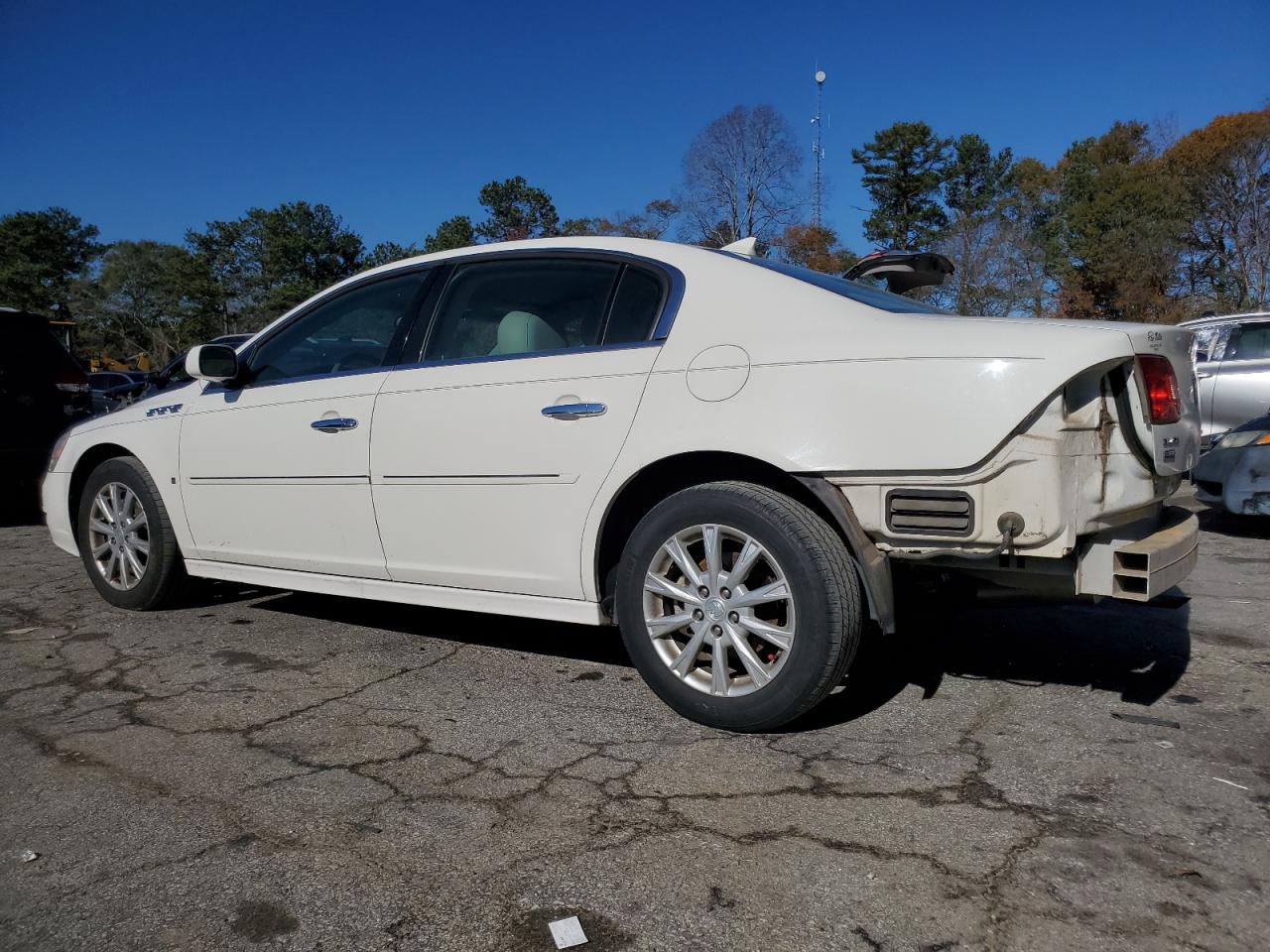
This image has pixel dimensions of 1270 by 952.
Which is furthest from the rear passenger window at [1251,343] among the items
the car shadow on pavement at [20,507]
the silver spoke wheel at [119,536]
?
the car shadow on pavement at [20,507]

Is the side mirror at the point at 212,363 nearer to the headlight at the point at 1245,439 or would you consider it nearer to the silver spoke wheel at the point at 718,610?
the silver spoke wheel at the point at 718,610

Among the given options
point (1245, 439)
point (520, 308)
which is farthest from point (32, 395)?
point (1245, 439)

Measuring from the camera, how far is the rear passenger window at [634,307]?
3.19m

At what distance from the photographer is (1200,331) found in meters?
9.86

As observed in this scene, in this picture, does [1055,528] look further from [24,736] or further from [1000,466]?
[24,736]

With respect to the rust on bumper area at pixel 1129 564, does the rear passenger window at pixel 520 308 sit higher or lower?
higher

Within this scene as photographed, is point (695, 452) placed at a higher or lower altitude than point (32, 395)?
lower

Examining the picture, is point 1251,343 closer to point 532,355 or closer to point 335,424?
point 532,355

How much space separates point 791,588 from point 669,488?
0.61 metres

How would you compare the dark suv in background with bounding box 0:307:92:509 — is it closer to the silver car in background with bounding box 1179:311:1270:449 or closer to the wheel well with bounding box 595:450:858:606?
the wheel well with bounding box 595:450:858:606

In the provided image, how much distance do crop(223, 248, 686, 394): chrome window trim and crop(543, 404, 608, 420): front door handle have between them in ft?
0.69

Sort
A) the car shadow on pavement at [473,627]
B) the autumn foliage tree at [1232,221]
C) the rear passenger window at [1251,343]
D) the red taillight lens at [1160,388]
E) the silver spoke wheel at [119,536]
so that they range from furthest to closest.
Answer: the autumn foliage tree at [1232,221] < the rear passenger window at [1251,343] < the silver spoke wheel at [119,536] < the car shadow on pavement at [473,627] < the red taillight lens at [1160,388]

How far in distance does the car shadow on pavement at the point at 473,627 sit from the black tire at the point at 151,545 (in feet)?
1.56

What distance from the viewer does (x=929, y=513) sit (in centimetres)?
262
